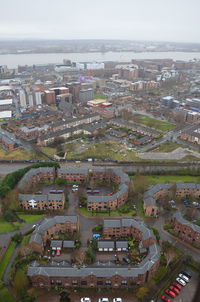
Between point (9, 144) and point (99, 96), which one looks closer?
point (9, 144)

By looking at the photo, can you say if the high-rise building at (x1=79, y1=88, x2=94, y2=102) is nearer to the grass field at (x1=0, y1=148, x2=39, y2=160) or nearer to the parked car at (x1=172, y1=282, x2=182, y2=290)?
the grass field at (x1=0, y1=148, x2=39, y2=160)

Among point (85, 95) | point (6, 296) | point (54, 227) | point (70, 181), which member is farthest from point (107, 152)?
point (85, 95)

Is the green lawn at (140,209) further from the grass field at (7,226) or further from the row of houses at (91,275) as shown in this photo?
the grass field at (7,226)

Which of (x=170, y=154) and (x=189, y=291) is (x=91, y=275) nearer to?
(x=189, y=291)

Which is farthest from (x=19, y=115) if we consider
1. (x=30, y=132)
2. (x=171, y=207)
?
(x=171, y=207)

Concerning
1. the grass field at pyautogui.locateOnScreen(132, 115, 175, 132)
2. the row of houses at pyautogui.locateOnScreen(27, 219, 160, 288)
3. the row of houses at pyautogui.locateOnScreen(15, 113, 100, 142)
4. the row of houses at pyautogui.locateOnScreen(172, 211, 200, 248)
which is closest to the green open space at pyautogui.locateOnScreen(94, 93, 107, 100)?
the grass field at pyautogui.locateOnScreen(132, 115, 175, 132)

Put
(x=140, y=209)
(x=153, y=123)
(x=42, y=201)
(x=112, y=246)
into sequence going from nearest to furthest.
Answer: (x=112, y=246) → (x=42, y=201) → (x=140, y=209) → (x=153, y=123)
